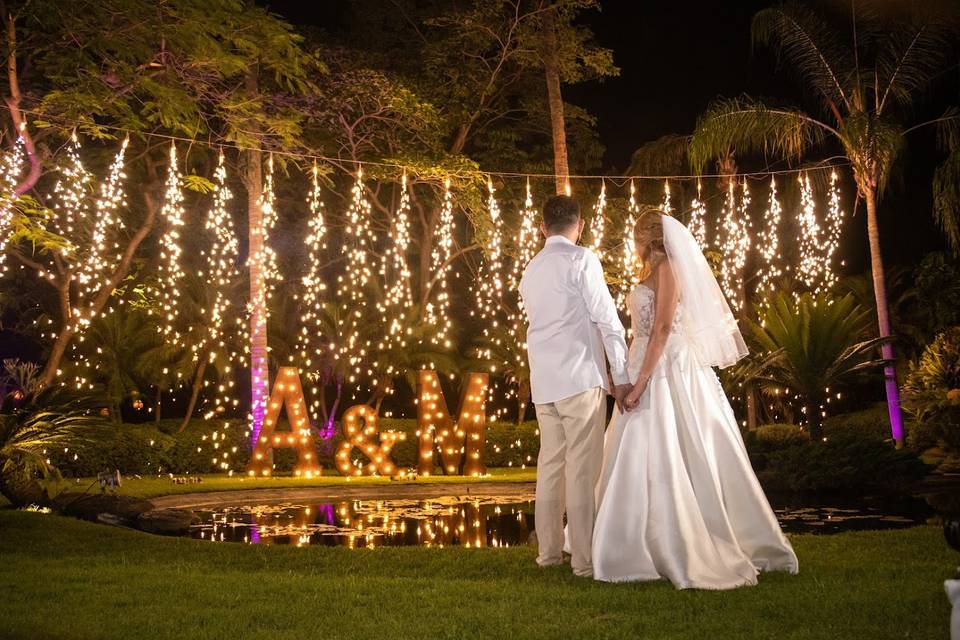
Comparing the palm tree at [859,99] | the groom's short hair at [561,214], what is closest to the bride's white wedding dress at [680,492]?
the groom's short hair at [561,214]

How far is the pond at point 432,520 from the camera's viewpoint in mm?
9914

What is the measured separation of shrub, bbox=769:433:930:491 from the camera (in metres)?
15.1

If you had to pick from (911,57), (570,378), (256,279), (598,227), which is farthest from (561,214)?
(911,57)

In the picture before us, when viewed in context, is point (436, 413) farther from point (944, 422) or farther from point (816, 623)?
point (816, 623)

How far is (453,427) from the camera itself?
18625mm

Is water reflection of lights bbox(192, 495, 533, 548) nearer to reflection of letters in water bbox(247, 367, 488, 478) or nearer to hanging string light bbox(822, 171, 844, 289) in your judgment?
reflection of letters in water bbox(247, 367, 488, 478)

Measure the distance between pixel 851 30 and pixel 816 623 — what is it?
1774 cm

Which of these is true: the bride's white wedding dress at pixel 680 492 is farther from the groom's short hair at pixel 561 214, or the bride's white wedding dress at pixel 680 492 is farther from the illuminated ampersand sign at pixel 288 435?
the illuminated ampersand sign at pixel 288 435

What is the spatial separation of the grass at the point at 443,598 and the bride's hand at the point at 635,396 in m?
1.13

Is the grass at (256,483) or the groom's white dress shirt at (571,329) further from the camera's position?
the grass at (256,483)

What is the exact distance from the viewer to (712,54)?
2823 centimetres

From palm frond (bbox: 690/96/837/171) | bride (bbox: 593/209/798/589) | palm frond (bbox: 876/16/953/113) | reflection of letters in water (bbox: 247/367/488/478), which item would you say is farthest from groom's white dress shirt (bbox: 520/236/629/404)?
palm frond (bbox: 876/16/953/113)

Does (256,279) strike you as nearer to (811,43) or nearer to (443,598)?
(811,43)

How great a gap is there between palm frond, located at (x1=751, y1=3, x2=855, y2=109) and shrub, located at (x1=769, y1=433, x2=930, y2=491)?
24.4ft
